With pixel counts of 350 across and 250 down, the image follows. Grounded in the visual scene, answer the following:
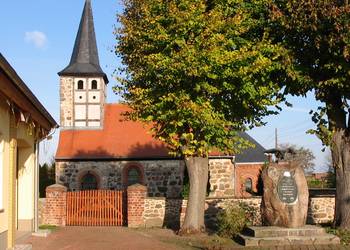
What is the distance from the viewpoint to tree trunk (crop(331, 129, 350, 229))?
1634 cm

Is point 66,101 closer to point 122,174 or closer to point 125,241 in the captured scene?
point 122,174

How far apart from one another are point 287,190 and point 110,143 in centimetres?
1961

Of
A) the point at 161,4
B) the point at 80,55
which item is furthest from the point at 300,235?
the point at 80,55

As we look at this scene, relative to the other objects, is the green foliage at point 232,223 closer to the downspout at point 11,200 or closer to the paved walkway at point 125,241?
the paved walkway at point 125,241

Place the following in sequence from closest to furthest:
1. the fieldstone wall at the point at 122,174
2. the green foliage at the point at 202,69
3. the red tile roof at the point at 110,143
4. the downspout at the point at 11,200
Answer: the downspout at the point at 11,200 < the green foliage at the point at 202,69 < the fieldstone wall at the point at 122,174 < the red tile roof at the point at 110,143

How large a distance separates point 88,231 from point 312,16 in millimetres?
10950

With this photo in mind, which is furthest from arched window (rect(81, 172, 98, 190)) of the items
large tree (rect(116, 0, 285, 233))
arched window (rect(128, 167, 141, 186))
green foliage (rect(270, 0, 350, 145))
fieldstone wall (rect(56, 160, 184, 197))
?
green foliage (rect(270, 0, 350, 145))

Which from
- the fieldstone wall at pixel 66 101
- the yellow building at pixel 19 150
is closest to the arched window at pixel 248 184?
the fieldstone wall at pixel 66 101

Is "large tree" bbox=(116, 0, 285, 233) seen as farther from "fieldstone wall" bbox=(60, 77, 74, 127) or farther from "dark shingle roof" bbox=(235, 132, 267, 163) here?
"dark shingle roof" bbox=(235, 132, 267, 163)

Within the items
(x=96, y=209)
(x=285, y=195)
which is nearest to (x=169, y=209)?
(x=96, y=209)

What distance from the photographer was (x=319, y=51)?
1521 centimetres

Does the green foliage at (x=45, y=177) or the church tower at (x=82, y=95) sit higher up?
the church tower at (x=82, y=95)

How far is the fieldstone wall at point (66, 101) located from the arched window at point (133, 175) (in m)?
5.70

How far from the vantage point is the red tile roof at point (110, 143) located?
3172 cm
